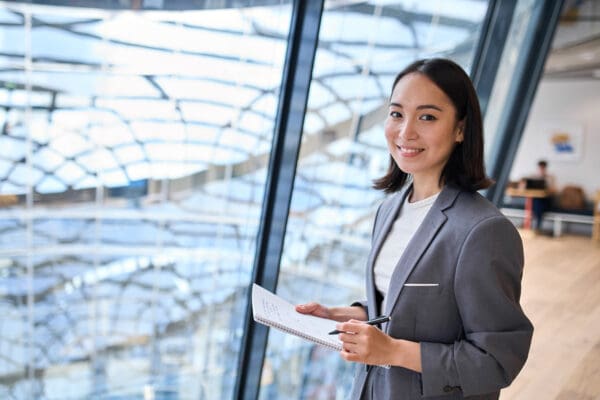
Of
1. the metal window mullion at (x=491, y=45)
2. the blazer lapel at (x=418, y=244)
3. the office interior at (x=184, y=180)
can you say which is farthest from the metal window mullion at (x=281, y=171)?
the metal window mullion at (x=491, y=45)

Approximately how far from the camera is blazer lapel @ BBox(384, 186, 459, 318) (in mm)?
1349

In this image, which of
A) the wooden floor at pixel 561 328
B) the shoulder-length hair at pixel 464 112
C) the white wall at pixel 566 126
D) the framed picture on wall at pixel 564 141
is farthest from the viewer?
the framed picture on wall at pixel 564 141

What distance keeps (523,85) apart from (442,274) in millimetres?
5368

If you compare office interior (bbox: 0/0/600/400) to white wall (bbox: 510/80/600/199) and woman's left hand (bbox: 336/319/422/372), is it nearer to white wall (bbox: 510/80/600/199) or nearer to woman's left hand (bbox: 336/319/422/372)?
woman's left hand (bbox: 336/319/422/372)

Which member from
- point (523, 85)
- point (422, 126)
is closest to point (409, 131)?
point (422, 126)

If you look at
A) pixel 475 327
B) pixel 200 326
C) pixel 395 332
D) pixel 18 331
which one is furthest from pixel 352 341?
pixel 200 326

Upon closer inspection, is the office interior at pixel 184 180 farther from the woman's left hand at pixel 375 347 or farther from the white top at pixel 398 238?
the woman's left hand at pixel 375 347

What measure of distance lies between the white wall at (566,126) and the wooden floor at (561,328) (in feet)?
13.5

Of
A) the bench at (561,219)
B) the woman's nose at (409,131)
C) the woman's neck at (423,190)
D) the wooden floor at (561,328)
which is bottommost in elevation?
the bench at (561,219)

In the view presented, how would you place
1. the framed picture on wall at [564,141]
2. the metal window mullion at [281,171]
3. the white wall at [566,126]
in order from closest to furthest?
the metal window mullion at [281,171], the white wall at [566,126], the framed picture on wall at [564,141]

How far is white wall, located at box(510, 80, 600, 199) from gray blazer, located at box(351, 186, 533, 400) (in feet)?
43.6

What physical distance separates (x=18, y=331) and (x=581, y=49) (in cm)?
988

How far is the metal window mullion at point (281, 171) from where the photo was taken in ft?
10.1

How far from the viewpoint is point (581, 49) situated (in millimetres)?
10070
